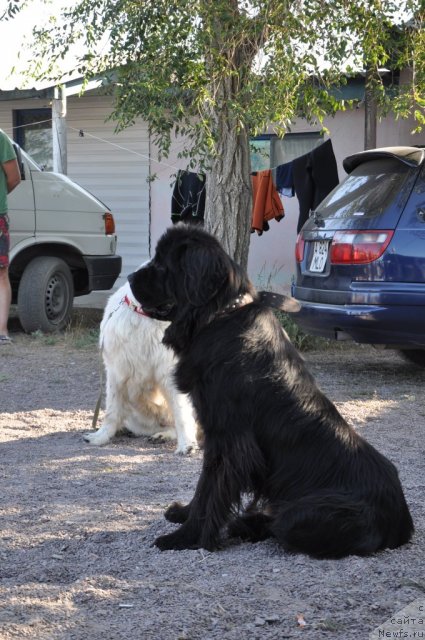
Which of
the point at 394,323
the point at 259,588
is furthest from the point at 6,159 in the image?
the point at 259,588

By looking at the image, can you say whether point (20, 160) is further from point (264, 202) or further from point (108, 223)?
point (264, 202)

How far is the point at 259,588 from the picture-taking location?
12.0 feet

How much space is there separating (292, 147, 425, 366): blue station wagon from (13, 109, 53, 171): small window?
972cm

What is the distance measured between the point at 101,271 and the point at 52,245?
0.70 m

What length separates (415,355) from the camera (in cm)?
939

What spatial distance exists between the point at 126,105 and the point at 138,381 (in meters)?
3.61

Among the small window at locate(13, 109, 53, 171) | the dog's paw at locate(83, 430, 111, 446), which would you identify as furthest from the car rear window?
the small window at locate(13, 109, 53, 171)

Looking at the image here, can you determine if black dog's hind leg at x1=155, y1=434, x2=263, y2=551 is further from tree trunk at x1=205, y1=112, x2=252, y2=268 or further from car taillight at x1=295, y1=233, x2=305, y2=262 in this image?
tree trunk at x1=205, y1=112, x2=252, y2=268

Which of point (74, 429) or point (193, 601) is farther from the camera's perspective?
point (74, 429)

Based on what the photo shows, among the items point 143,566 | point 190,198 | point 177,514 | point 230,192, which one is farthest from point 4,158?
point 143,566

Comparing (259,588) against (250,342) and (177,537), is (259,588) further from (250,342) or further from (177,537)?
(250,342)

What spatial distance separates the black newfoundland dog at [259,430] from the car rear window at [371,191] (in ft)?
13.5

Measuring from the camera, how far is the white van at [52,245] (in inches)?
456

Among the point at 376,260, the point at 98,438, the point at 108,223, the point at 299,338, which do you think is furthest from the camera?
the point at 108,223
